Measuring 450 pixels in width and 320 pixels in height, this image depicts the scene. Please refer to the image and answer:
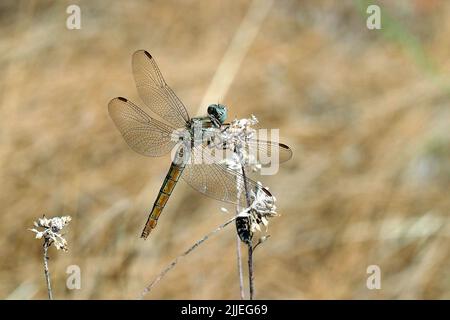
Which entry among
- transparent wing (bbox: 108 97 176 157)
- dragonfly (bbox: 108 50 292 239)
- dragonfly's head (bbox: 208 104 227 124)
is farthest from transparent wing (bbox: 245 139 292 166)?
transparent wing (bbox: 108 97 176 157)

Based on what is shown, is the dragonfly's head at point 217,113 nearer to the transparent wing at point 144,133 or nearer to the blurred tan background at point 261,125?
the transparent wing at point 144,133

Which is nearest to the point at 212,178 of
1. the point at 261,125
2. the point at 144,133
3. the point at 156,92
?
the point at 144,133

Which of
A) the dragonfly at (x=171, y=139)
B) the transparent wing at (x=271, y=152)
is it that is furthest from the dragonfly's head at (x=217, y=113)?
the transparent wing at (x=271, y=152)

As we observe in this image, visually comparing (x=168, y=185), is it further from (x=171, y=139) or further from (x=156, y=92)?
(x=156, y=92)

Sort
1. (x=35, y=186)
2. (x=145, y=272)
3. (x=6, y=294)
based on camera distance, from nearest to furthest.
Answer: (x=6, y=294), (x=145, y=272), (x=35, y=186)

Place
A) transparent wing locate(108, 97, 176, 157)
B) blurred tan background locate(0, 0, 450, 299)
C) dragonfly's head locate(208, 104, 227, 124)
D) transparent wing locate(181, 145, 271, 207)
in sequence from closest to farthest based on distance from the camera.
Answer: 1. transparent wing locate(181, 145, 271, 207)
2. dragonfly's head locate(208, 104, 227, 124)
3. transparent wing locate(108, 97, 176, 157)
4. blurred tan background locate(0, 0, 450, 299)

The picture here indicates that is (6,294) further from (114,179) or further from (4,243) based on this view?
(114,179)

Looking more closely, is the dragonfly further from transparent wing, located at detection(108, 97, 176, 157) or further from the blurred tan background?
the blurred tan background
